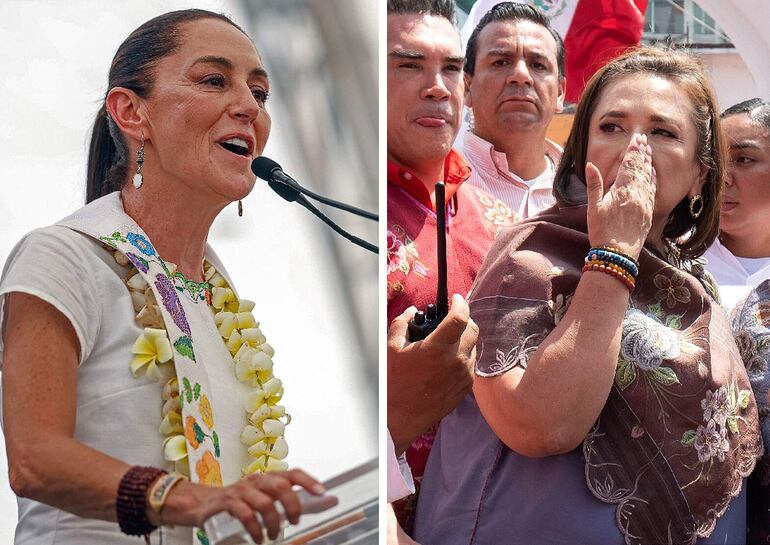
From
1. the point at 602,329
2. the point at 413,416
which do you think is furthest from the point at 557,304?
the point at 413,416

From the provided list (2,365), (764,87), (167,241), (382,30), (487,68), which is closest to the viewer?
(2,365)

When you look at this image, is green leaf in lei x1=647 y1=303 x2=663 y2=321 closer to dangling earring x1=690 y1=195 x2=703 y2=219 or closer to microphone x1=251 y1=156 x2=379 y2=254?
dangling earring x1=690 y1=195 x2=703 y2=219

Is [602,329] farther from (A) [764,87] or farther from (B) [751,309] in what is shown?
(A) [764,87]

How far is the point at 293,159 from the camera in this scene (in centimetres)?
284

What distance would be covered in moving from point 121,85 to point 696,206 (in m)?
1.33

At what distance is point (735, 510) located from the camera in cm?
293

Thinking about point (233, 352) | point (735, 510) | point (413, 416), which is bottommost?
point (735, 510)

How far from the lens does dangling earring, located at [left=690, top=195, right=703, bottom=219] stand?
3094mm

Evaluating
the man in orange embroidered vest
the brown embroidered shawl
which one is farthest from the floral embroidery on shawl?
the brown embroidered shawl

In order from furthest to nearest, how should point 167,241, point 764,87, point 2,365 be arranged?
1. point 764,87
2. point 167,241
3. point 2,365

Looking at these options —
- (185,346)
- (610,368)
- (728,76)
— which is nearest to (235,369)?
(185,346)

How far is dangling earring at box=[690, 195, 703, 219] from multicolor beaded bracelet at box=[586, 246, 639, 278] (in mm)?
340

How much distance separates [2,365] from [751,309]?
5.70 ft

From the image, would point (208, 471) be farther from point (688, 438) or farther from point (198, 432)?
point (688, 438)
